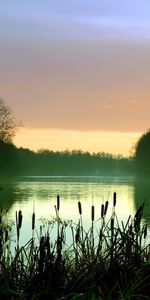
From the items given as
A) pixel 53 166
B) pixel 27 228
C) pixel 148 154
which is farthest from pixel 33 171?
pixel 27 228

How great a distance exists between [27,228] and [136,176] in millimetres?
96773

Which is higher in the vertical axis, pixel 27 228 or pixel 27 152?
pixel 27 152

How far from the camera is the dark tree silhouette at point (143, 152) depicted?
101000 millimetres

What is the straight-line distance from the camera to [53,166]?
149500 millimetres

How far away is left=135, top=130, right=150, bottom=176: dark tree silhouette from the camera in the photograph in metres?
101

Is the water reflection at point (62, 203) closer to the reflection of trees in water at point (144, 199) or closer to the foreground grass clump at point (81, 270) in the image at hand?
the reflection of trees in water at point (144, 199)

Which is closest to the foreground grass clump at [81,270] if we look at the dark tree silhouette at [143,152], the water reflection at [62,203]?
the water reflection at [62,203]

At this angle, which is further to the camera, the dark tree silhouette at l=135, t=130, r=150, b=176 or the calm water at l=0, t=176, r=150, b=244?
the dark tree silhouette at l=135, t=130, r=150, b=176

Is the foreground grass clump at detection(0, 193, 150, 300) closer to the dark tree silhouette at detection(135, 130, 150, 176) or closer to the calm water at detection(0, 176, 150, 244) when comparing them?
the calm water at detection(0, 176, 150, 244)

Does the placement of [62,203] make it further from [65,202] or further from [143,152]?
[143,152]

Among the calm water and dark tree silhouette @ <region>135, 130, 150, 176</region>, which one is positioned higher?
dark tree silhouette @ <region>135, 130, 150, 176</region>

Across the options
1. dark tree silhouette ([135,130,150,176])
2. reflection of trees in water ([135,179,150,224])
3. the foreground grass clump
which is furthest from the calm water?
dark tree silhouette ([135,130,150,176])

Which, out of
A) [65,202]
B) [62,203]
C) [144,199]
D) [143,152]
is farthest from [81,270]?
[143,152]

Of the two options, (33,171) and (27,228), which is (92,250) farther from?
(33,171)
